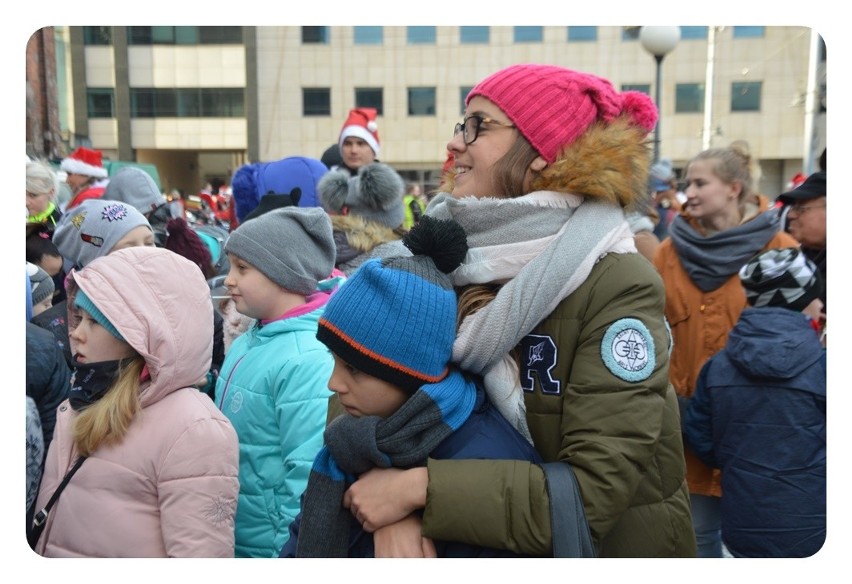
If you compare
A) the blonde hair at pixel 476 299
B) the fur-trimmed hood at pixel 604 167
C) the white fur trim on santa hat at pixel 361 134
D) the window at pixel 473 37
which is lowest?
the blonde hair at pixel 476 299

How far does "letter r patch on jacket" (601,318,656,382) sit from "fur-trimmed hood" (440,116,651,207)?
313mm

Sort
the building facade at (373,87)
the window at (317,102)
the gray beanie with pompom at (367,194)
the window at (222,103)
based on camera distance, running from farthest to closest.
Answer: the window at (317,102) → the window at (222,103) → the building facade at (373,87) → the gray beanie with pompom at (367,194)

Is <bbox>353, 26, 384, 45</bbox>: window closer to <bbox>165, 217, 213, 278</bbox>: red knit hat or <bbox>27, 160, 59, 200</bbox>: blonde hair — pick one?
<bbox>27, 160, 59, 200</bbox>: blonde hair

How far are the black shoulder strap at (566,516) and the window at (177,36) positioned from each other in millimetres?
27720

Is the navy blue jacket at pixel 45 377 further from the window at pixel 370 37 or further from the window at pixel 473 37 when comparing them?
the window at pixel 473 37

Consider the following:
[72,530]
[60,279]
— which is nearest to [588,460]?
[72,530]

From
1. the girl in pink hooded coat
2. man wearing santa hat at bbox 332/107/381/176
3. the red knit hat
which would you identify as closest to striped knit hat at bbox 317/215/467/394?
the girl in pink hooded coat

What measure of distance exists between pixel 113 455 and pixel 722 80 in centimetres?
3088

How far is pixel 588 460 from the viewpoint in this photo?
151 centimetres

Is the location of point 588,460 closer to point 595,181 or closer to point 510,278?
point 510,278

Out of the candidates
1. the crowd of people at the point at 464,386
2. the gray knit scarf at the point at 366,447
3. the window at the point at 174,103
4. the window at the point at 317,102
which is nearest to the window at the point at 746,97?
the window at the point at 317,102

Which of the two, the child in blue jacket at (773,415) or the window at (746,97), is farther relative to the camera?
the window at (746,97)

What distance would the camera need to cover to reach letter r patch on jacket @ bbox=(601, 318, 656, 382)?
154cm

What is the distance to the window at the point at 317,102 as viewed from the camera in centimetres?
2995
